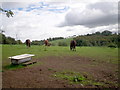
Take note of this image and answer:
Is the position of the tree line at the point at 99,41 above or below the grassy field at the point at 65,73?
above

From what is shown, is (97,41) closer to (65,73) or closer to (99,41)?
(99,41)

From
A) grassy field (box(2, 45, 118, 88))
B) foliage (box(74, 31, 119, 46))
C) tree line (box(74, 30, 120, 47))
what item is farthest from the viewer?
foliage (box(74, 31, 119, 46))

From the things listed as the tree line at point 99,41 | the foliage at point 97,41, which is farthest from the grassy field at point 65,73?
the foliage at point 97,41

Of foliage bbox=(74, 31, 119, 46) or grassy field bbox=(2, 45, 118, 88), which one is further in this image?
foliage bbox=(74, 31, 119, 46)

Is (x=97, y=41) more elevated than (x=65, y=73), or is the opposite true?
(x=97, y=41)

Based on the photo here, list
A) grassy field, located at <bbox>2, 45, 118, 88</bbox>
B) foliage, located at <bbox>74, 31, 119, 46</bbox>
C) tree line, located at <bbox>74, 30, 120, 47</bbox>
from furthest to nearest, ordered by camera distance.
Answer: foliage, located at <bbox>74, 31, 119, 46</bbox> → tree line, located at <bbox>74, 30, 120, 47</bbox> → grassy field, located at <bbox>2, 45, 118, 88</bbox>

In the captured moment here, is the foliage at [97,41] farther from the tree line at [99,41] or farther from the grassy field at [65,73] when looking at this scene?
the grassy field at [65,73]

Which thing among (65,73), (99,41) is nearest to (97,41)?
(99,41)

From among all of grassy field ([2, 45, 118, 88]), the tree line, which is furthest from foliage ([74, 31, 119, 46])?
grassy field ([2, 45, 118, 88])

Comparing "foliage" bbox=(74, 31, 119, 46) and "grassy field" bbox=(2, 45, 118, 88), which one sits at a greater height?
"foliage" bbox=(74, 31, 119, 46)

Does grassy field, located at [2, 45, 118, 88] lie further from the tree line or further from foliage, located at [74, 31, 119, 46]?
foliage, located at [74, 31, 119, 46]

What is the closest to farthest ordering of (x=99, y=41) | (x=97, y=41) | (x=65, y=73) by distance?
(x=65, y=73)
(x=99, y=41)
(x=97, y=41)

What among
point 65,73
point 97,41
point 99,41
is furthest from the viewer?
point 97,41

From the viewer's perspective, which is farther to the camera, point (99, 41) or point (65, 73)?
point (99, 41)
